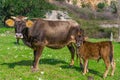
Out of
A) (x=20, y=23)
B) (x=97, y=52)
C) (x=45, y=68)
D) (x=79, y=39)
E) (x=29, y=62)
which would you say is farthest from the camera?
(x=29, y=62)

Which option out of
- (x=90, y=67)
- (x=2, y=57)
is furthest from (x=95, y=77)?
(x=2, y=57)

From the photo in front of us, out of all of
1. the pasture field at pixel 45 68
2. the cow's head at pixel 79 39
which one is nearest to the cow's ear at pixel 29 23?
the pasture field at pixel 45 68

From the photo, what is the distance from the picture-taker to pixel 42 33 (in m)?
18.1

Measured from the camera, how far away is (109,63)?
57.6 feet

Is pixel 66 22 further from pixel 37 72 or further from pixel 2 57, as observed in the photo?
pixel 2 57

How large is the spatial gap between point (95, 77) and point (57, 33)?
2762mm

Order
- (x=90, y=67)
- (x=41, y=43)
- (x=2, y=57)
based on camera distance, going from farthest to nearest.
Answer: (x=2, y=57), (x=90, y=67), (x=41, y=43)

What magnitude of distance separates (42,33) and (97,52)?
2629 millimetres

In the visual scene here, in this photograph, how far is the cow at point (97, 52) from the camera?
17.4m

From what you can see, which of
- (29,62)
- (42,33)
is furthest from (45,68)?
(29,62)

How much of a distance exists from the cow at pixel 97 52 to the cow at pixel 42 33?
380mm

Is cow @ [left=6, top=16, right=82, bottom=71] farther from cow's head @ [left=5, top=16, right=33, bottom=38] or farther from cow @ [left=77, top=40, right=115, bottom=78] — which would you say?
cow @ [left=77, top=40, right=115, bottom=78]

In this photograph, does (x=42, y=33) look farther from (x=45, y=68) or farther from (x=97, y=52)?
(x=97, y=52)

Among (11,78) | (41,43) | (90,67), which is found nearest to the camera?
(11,78)
